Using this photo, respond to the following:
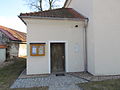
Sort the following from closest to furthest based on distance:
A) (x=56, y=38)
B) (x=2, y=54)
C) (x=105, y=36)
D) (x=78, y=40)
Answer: (x=105, y=36), (x=56, y=38), (x=78, y=40), (x=2, y=54)

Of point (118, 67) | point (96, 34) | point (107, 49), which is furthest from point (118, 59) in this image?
point (96, 34)

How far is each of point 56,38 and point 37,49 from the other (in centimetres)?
168

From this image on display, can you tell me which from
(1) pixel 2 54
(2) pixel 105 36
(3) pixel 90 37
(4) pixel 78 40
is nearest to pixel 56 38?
(4) pixel 78 40

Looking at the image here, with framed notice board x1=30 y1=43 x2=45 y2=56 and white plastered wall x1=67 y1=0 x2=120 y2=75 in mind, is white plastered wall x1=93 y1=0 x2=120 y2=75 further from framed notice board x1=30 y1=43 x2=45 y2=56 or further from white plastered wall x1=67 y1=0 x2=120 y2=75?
framed notice board x1=30 y1=43 x2=45 y2=56

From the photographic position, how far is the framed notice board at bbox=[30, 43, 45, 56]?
790 cm

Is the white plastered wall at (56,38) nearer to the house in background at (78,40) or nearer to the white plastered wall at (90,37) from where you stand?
the house in background at (78,40)

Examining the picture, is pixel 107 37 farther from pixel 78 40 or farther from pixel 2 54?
pixel 2 54

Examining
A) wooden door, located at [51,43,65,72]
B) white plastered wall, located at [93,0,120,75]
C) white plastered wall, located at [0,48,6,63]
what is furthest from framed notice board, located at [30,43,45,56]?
white plastered wall, located at [0,48,6,63]

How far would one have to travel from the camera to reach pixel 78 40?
28.4ft

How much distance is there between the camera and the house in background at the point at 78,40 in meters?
7.52

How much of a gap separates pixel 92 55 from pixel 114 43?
70.8 inches

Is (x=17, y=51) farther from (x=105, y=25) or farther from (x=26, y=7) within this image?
(x=105, y=25)

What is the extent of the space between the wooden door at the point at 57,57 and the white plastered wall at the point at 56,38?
0.43 m

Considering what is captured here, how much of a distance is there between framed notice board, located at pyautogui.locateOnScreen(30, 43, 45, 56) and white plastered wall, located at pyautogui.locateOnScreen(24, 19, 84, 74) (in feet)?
0.82
